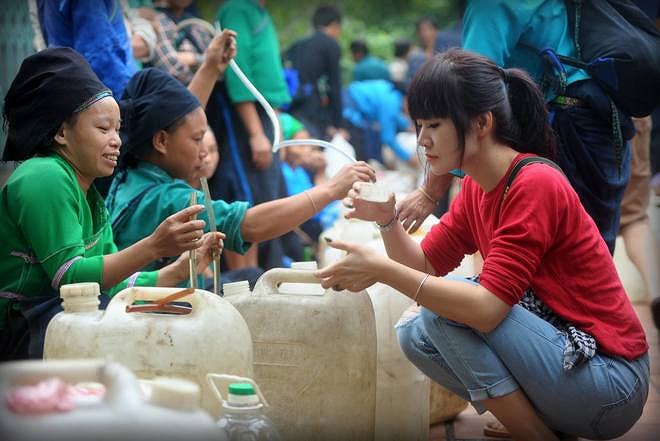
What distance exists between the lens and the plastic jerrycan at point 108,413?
162 centimetres

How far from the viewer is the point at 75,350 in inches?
97.7

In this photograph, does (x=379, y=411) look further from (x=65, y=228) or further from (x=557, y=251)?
(x=65, y=228)

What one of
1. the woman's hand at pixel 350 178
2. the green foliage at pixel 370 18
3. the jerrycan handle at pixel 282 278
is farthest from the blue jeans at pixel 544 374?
the green foliage at pixel 370 18

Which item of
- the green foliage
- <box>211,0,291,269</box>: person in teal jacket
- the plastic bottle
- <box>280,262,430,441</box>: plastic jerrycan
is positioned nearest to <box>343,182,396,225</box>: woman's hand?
<box>280,262,430,441</box>: plastic jerrycan

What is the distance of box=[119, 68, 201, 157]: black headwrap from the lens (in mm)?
3494

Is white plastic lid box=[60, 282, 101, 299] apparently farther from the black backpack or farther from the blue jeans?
the black backpack

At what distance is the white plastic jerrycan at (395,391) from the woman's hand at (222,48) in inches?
43.7

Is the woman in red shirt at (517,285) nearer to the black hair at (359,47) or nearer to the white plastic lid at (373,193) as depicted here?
the white plastic lid at (373,193)

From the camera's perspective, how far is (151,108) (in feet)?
11.5

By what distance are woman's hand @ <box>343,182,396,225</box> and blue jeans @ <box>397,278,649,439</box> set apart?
0.34m

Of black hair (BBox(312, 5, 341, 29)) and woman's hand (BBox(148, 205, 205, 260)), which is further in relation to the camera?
black hair (BBox(312, 5, 341, 29))

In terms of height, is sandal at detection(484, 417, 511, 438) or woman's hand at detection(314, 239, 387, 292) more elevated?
woman's hand at detection(314, 239, 387, 292)

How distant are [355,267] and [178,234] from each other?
53 cm

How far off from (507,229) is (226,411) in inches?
36.7
